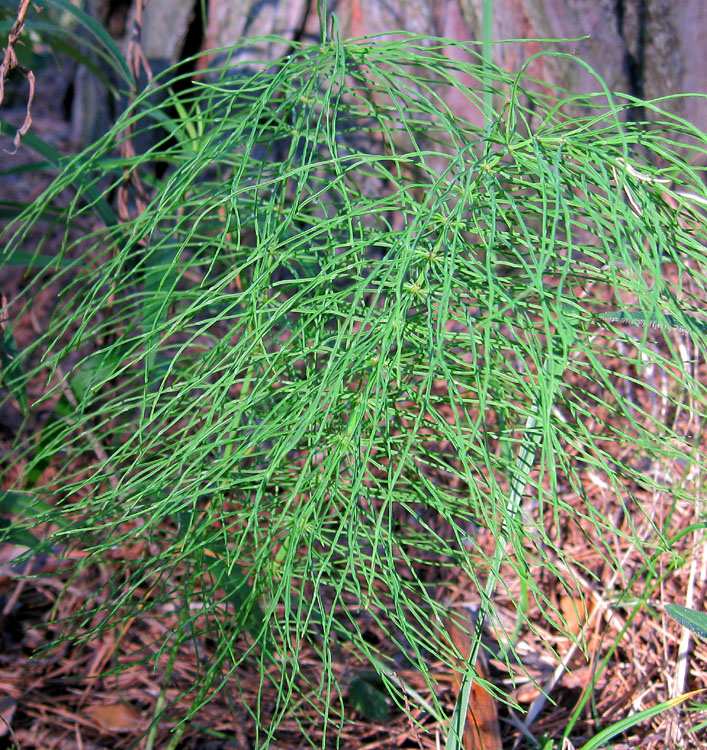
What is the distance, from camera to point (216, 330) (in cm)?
190

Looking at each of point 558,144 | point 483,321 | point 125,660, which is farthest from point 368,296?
point 125,660

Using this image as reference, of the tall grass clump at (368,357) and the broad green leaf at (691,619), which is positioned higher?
the tall grass clump at (368,357)

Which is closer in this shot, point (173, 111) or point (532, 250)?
point (532, 250)

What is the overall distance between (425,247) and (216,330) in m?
1.07

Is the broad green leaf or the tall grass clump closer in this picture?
the tall grass clump

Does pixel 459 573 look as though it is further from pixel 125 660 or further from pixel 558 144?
pixel 558 144

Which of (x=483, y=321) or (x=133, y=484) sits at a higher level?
(x=483, y=321)

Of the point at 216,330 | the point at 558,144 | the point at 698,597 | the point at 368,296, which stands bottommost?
the point at 698,597

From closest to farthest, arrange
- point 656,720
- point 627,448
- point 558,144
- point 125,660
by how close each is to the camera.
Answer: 1. point 558,144
2. point 656,720
3. point 125,660
4. point 627,448

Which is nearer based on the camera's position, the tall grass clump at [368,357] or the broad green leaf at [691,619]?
the tall grass clump at [368,357]

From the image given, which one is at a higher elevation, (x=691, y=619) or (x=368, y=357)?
(x=368, y=357)

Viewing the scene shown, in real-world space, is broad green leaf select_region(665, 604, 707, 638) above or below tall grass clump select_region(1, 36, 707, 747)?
below

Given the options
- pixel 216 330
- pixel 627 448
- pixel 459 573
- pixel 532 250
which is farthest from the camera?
pixel 216 330

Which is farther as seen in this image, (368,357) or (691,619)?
(691,619)
